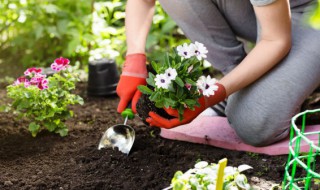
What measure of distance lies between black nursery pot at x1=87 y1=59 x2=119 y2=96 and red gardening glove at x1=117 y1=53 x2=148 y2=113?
26.6 inches

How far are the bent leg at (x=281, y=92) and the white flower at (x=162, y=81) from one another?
585mm

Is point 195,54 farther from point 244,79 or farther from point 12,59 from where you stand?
point 12,59

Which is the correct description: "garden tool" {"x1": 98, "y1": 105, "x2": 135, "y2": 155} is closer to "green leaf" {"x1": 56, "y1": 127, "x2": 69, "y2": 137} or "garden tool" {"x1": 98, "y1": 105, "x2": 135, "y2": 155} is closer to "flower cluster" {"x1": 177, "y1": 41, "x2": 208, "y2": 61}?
"green leaf" {"x1": 56, "y1": 127, "x2": 69, "y2": 137}

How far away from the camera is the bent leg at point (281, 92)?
2.37 m

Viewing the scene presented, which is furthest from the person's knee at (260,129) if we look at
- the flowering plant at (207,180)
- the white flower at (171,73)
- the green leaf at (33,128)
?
the green leaf at (33,128)

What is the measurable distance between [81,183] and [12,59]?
2.10 metres

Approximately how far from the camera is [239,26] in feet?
8.63

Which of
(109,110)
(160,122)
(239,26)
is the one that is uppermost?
(239,26)

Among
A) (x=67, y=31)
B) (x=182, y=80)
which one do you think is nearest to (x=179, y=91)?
(x=182, y=80)

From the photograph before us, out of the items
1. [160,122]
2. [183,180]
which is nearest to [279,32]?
[160,122]

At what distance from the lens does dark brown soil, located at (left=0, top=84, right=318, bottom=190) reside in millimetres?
2139

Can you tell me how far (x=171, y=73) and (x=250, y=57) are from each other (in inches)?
17.4

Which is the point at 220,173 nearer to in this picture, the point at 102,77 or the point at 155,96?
the point at 155,96

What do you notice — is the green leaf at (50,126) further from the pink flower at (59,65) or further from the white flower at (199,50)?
the white flower at (199,50)
